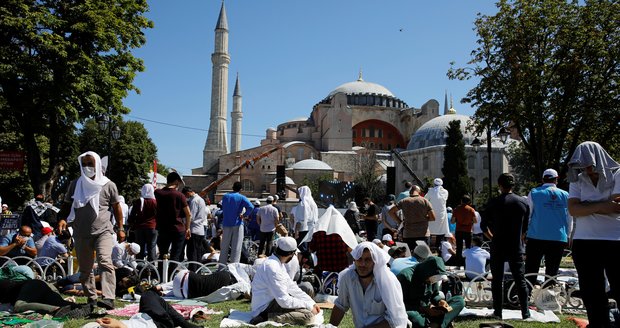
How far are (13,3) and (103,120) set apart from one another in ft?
14.5

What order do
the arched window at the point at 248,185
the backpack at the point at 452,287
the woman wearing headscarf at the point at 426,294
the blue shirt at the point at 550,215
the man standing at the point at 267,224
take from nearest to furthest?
the woman wearing headscarf at the point at 426,294 → the backpack at the point at 452,287 → the blue shirt at the point at 550,215 → the man standing at the point at 267,224 → the arched window at the point at 248,185

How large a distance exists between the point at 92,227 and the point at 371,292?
10.2 ft

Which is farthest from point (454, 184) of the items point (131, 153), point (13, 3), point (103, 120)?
point (13, 3)

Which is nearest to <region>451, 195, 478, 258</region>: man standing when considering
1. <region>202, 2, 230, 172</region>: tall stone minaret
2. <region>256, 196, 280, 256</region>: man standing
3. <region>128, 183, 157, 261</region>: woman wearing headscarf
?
<region>256, 196, 280, 256</region>: man standing

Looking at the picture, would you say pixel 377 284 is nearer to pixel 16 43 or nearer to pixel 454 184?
pixel 16 43

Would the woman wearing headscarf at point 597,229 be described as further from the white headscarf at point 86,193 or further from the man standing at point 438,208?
the man standing at point 438,208

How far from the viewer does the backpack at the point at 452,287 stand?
6.09m

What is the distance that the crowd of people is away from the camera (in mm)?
4180

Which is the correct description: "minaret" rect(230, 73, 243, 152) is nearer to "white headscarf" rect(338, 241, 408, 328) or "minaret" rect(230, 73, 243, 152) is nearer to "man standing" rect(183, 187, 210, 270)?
"man standing" rect(183, 187, 210, 270)

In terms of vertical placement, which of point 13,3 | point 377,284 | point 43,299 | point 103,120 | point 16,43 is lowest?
point 43,299

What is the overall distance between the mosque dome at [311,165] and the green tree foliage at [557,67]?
4845cm

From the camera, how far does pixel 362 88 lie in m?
86.1

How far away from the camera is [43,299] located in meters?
5.85

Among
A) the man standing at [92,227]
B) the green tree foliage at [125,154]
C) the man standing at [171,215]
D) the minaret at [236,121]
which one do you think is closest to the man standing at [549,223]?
the man standing at [171,215]
